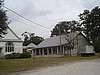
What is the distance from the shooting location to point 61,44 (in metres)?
57.5

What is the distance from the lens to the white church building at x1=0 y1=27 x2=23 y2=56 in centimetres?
4894

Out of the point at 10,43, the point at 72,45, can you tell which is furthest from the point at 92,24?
the point at 10,43

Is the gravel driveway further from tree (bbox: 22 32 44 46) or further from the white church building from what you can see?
tree (bbox: 22 32 44 46)

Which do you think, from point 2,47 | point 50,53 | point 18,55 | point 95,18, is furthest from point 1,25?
point 50,53

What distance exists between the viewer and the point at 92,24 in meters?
54.0

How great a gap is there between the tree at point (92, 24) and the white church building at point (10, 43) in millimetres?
17694

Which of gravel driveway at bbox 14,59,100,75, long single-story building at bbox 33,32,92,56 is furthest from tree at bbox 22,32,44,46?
gravel driveway at bbox 14,59,100,75

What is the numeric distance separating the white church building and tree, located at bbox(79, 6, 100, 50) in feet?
58.0

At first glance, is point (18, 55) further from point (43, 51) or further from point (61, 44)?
point (43, 51)

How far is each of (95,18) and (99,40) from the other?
766 centimetres

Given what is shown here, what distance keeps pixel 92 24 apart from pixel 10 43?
20.7 m

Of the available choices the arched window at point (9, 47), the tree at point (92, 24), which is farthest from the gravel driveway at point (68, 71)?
the tree at point (92, 24)

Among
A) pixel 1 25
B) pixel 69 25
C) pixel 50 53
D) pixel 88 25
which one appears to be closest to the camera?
pixel 1 25

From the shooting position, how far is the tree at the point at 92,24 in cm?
5297
